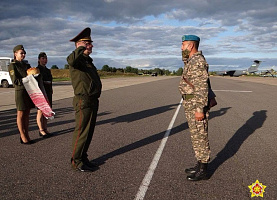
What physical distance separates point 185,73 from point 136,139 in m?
2.60

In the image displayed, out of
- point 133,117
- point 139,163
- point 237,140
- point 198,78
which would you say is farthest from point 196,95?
point 133,117

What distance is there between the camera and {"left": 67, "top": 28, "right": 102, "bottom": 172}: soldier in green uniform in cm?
355

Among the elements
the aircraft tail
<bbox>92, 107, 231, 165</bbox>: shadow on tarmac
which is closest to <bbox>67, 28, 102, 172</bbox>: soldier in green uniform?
<bbox>92, 107, 231, 165</bbox>: shadow on tarmac

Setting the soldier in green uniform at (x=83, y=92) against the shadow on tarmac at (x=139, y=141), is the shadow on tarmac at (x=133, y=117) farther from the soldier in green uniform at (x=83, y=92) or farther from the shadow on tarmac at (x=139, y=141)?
the soldier in green uniform at (x=83, y=92)

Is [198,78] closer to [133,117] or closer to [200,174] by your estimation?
[200,174]

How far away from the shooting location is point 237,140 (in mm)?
5594

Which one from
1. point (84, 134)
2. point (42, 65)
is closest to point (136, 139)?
point (84, 134)

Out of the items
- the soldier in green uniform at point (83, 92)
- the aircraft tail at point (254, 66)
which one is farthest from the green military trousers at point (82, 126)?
the aircraft tail at point (254, 66)

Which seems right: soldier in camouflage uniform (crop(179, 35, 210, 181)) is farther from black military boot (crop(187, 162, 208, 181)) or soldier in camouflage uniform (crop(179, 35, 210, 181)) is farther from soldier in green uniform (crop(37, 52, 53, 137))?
soldier in green uniform (crop(37, 52, 53, 137))

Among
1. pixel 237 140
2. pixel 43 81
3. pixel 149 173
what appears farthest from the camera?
pixel 43 81

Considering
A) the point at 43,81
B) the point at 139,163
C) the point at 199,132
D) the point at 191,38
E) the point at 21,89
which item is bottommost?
the point at 139,163

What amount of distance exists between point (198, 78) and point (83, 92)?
5.43ft

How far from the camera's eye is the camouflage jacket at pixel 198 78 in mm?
3312

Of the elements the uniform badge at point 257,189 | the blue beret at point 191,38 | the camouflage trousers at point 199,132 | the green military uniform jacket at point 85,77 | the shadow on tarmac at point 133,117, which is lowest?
the uniform badge at point 257,189
